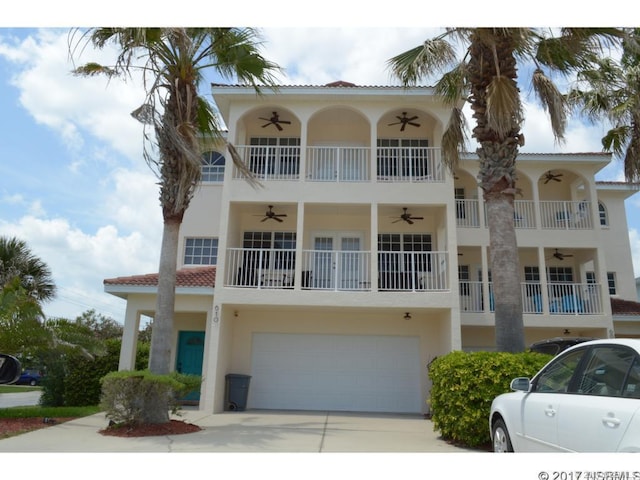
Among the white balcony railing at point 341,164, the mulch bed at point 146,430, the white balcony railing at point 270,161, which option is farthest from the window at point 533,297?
the mulch bed at point 146,430

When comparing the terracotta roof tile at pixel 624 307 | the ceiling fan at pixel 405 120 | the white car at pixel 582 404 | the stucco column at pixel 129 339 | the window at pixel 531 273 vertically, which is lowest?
the white car at pixel 582 404

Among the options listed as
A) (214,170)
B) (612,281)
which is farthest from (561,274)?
(214,170)

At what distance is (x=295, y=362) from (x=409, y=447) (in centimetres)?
733

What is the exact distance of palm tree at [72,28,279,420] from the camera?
10.3 m

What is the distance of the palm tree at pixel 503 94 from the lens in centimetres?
1000

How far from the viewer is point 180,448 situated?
7.80 m

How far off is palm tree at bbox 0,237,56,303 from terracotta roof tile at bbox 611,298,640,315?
21.1 meters

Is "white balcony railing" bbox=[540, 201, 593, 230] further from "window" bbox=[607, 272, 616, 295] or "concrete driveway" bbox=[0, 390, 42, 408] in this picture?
"concrete driveway" bbox=[0, 390, 42, 408]

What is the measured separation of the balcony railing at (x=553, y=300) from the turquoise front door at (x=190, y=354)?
8999 mm

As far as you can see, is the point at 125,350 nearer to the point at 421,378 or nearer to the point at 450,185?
the point at 421,378

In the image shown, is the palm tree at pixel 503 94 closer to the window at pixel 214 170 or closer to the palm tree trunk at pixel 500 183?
the palm tree trunk at pixel 500 183

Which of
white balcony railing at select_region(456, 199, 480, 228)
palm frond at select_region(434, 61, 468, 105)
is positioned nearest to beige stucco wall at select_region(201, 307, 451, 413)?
white balcony railing at select_region(456, 199, 480, 228)

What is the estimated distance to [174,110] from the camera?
429 inches

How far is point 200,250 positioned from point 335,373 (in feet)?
21.9
